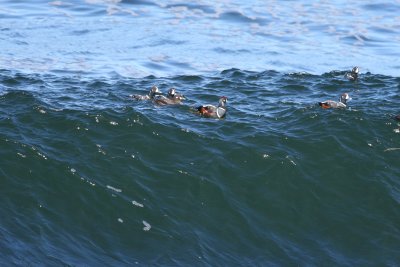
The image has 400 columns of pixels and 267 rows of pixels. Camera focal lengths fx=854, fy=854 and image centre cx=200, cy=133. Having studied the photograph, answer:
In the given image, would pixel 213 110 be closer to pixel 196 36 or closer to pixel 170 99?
pixel 170 99

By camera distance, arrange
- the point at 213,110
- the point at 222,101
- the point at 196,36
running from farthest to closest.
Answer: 1. the point at 196,36
2. the point at 222,101
3. the point at 213,110

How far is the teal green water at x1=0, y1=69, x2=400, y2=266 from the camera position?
59.1ft

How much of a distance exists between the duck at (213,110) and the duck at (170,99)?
0.98m

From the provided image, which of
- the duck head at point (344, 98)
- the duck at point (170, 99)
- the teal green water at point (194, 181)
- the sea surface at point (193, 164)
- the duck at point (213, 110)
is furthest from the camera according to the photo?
the duck head at point (344, 98)

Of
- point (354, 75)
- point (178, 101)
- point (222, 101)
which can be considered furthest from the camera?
point (354, 75)

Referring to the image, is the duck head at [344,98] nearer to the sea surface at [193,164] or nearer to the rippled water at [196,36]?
the sea surface at [193,164]

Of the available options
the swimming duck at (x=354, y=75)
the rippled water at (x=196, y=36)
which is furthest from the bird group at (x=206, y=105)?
the rippled water at (x=196, y=36)

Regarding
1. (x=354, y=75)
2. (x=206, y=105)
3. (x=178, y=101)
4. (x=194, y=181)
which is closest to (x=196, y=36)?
(x=354, y=75)

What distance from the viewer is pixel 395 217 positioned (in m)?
19.9

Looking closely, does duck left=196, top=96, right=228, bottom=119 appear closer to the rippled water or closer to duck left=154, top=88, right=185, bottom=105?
duck left=154, top=88, right=185, bottom=105

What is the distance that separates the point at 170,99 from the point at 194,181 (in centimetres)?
462

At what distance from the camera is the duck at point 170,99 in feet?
78.9

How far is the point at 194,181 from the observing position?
797 inches

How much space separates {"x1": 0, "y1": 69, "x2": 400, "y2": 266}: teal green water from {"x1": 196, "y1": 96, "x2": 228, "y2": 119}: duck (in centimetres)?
26
